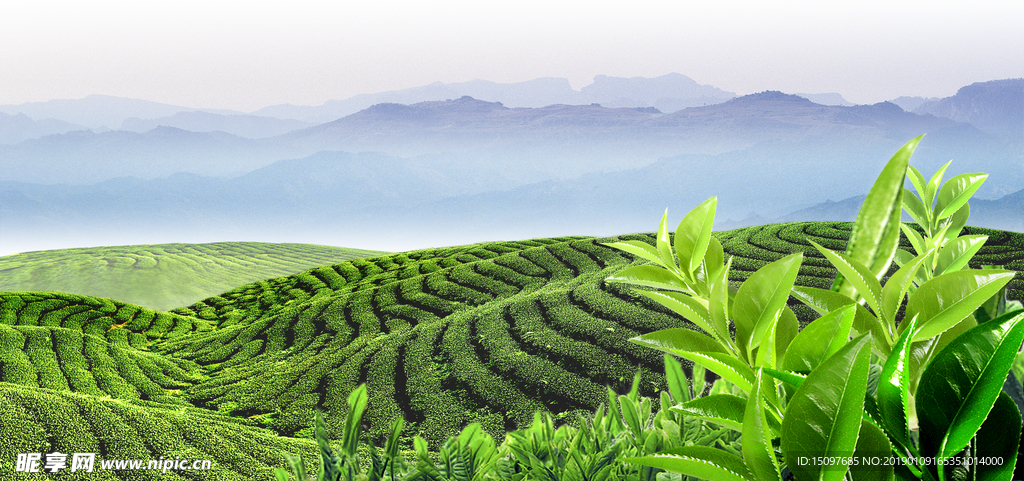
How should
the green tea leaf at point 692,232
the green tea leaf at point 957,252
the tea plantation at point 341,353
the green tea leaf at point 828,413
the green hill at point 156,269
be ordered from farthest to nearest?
1. the green hill at point 156,269
2. the tea plantation at point 341,353
3. the green tea leaf at point 957,252
4. the green tea leaf at point 692,232
5. the green tea leaf at point 828,413

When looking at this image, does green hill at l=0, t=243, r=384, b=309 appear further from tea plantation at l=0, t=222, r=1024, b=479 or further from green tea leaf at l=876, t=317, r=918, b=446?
green tea leaf at l=876, t=317, r=918, b=446

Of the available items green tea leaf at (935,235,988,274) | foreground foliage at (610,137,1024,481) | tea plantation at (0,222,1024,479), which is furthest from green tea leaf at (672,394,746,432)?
tea plantation at (0,222,1024,479)

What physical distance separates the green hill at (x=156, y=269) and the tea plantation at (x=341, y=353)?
3.46 m

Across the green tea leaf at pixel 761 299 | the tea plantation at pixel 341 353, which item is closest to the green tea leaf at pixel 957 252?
the green tea leaf at pixel 761 299

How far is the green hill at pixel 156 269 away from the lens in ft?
29.9

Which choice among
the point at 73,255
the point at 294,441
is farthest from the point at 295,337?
Answer: the point at 73,255

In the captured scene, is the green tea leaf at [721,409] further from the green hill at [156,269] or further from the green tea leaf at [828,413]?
the green hill at [156,269]

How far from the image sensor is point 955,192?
26.5 inches

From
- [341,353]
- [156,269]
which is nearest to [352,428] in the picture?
[341,353]

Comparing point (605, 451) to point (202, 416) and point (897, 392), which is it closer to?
point (897, 392)

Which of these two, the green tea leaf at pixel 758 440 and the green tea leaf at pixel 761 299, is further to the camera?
the green tea leaf at pixel 761 299

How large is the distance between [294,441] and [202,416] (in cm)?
88

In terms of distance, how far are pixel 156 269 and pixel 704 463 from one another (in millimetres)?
11844

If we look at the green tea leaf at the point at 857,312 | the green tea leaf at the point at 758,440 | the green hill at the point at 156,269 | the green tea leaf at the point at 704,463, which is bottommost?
the green hill at the point at 156,269
